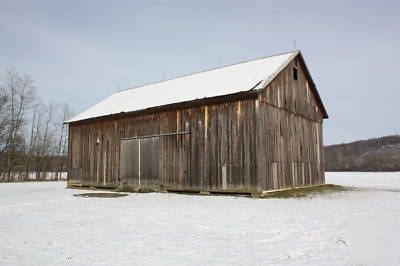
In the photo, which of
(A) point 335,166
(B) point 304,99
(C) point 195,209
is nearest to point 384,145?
(A) point 335,166

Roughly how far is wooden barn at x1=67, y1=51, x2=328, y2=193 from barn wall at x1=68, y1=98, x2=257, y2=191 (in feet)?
0.16

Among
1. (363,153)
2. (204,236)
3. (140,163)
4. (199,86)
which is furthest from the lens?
(363,153)

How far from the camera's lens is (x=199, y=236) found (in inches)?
285

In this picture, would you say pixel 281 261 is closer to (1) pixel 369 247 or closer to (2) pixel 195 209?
(1) pixel 369 247

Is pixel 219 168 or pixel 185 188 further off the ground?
pixel 219 168

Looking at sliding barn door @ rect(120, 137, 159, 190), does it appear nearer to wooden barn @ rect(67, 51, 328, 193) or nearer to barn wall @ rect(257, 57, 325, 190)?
wooden barn @ rect(67, 51, 328, 193)

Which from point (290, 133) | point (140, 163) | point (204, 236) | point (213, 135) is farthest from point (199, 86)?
point (204, 236)

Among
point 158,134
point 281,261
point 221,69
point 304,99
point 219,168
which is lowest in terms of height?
point 281,261

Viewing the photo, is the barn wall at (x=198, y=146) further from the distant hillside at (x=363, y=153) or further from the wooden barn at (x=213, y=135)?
the distant hillside at (x=363, y=153)

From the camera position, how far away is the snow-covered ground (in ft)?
18.1

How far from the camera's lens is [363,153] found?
123188 millimetres

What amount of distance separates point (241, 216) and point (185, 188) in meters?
7.68

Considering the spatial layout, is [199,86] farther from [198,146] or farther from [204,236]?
[204,236]

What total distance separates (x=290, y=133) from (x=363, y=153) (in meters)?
119
